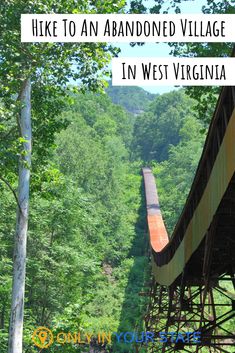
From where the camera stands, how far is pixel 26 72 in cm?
1277

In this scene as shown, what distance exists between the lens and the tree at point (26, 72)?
12.3 m

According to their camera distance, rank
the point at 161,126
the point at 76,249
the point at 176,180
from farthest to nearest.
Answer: the point at 161,126, the point at 176,180, the point at 76,249

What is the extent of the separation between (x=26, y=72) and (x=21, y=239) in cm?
370

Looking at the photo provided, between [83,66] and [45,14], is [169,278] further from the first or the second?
[45,14]

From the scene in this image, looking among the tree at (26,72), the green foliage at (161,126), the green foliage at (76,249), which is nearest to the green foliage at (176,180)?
the green foliage at (76,249)

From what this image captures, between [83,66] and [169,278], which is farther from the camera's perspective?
[169,278]

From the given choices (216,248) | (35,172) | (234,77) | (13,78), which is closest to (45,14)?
(13,78)

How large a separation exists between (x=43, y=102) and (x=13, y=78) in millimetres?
1962

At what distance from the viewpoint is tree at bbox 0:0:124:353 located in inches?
485

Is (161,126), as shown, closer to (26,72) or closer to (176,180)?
(176,180)

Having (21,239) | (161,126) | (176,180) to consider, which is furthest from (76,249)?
(161,126)

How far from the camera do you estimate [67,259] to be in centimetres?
2623

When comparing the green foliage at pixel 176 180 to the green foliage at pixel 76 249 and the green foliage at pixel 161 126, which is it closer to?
the green foliage at pixel 76 249

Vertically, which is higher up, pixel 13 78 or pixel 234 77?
pixel 13 78
